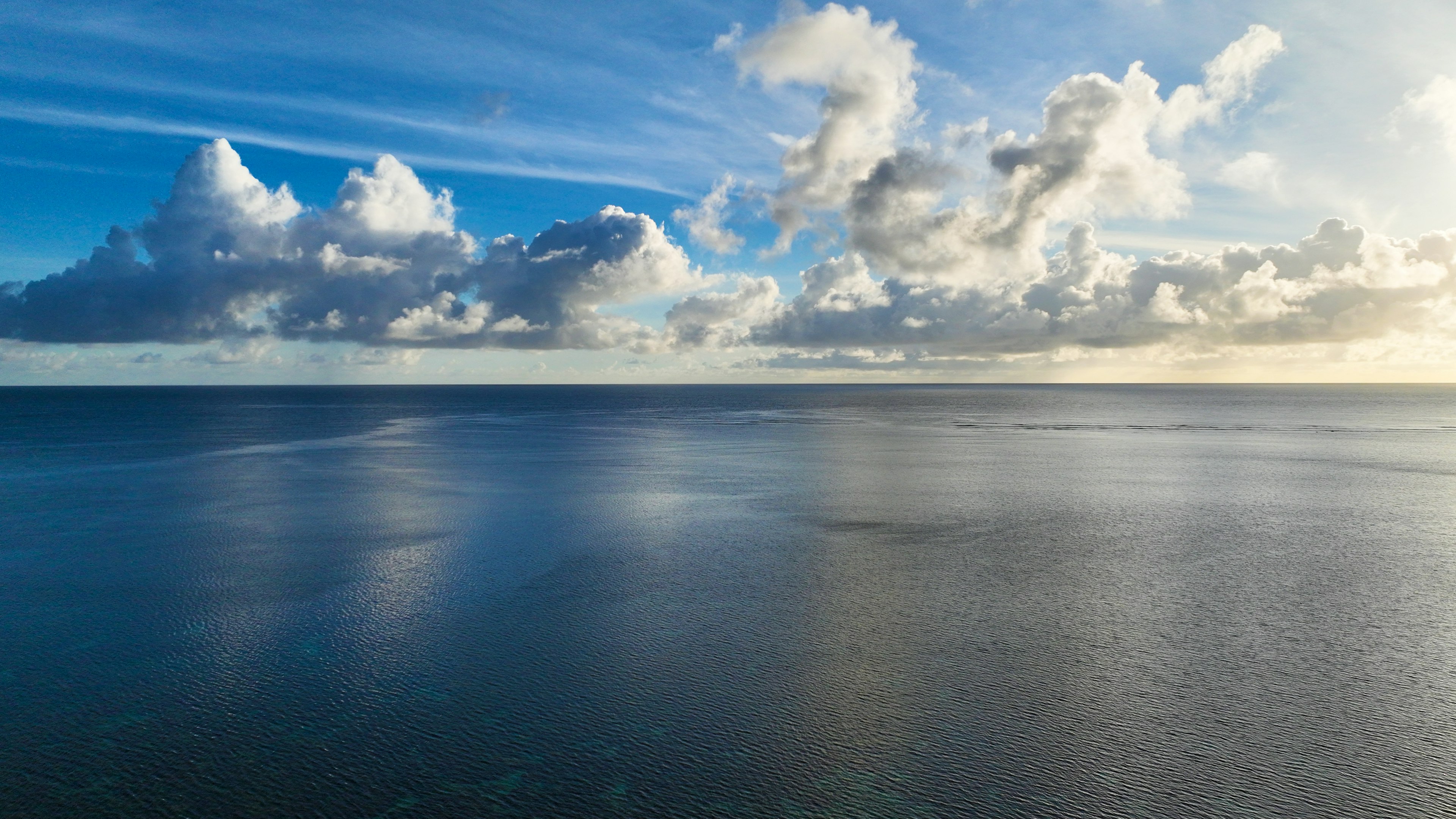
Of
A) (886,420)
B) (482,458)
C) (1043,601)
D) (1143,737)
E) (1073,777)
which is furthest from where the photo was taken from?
(886,420)

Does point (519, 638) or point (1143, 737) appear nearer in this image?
point (1143, 737)

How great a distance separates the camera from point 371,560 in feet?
90.5

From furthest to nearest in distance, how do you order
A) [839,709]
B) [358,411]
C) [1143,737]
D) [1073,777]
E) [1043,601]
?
1. [358,411]
2. [1043,601]
3. [839,709]
4. [1143,737]
5. [1073,777]

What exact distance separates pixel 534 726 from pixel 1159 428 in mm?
103118

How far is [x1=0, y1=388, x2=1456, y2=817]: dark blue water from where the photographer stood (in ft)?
Answer: 41.4

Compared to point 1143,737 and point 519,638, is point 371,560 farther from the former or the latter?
point 1143,737

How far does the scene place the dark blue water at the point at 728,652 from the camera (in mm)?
12633

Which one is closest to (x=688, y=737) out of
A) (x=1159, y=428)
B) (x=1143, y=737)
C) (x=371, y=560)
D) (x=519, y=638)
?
(x=519, y=638)

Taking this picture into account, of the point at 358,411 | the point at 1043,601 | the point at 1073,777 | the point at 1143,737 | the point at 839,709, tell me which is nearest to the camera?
the point at 1073,777

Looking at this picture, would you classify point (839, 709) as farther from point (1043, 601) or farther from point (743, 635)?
point (1043, 601)

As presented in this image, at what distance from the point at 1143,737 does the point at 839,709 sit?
527 centimetres

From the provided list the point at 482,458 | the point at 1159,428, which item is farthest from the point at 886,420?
the point at 482,458

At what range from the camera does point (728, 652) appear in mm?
18297

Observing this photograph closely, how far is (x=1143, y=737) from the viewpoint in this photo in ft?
45.6
